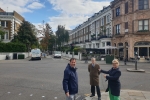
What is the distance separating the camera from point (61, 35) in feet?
265

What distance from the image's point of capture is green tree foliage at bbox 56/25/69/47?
8068 centimetres

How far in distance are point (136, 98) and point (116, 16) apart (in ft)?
108

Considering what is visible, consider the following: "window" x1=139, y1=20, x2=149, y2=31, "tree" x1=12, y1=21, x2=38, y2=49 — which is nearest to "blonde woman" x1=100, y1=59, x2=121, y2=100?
"window" x1=139, y1=20, x2=149, y2=31

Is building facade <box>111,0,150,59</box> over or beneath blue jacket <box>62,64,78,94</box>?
over

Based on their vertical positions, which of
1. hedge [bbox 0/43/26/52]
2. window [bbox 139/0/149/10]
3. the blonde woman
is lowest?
the blonde woman

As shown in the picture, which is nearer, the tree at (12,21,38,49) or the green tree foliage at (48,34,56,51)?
the tree at (12,21,38,49)

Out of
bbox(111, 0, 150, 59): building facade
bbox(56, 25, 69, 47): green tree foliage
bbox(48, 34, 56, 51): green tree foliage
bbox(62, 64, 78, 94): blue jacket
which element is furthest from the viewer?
bbox(56, 25, 69, 47): green tree foliage

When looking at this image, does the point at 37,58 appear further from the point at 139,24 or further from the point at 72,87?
the point at 72,87

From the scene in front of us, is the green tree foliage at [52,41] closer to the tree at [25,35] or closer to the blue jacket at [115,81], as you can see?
the tree at [25,35]

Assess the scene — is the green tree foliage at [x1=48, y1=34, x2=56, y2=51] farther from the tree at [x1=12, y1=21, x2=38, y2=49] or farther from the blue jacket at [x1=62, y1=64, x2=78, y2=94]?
the blue jacket at [x1=62, y1=64, x2=78, y2=94]

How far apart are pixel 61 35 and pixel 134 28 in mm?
52876

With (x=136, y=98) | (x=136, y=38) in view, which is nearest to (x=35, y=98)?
(x=136, y=98)

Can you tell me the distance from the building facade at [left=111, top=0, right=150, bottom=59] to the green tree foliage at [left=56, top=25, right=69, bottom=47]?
47.6 meters

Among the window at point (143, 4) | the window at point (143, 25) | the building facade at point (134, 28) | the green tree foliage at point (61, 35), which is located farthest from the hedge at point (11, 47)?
the green tree foliage at point (61, 35)
